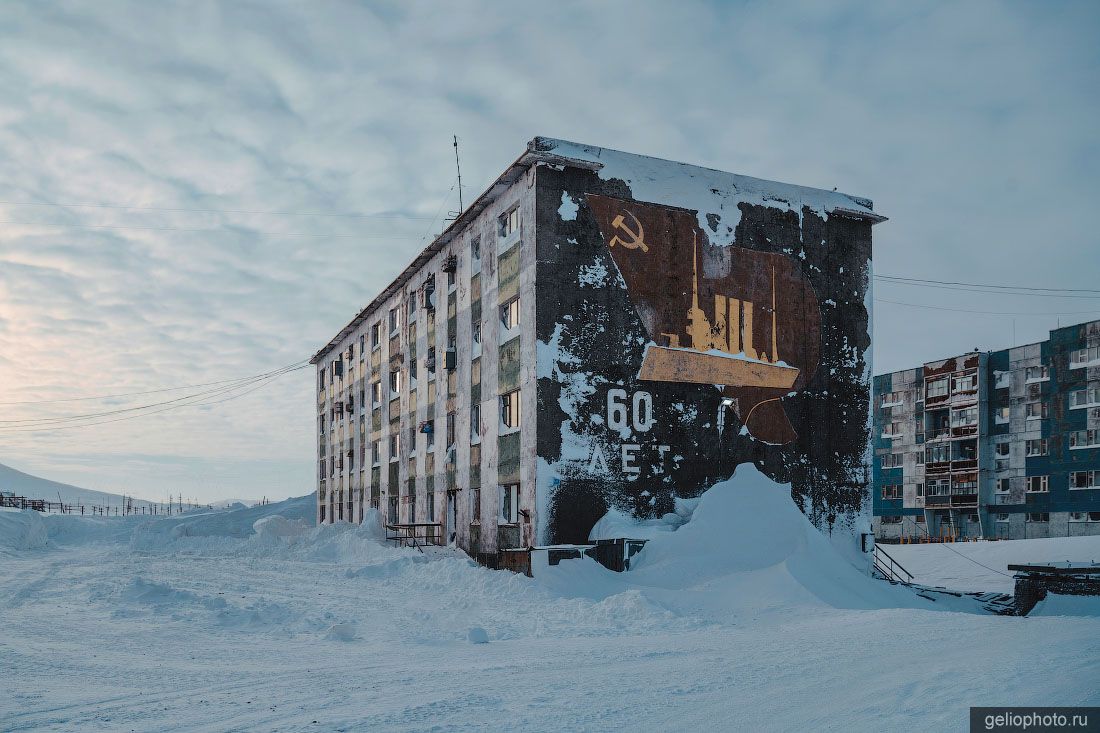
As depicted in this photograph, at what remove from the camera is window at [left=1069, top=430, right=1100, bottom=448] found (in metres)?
56.1

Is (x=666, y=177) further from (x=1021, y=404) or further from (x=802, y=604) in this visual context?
(x=1021, y=404)

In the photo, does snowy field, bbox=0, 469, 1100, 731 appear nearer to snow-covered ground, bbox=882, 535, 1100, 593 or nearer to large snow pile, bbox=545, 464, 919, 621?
large snow pile, bbox=545, 464, 919, 621

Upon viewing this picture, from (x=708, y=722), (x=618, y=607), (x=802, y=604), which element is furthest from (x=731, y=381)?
(x=708, y=722)

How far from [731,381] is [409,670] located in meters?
17.4

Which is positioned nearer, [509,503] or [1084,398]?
[509,503]

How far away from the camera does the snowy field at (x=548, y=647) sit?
8562mm

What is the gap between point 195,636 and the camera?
14.9 meters

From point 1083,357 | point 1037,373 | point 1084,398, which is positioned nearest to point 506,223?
point 1083,357

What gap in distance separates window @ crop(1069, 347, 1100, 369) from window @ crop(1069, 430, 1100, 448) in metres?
4.30

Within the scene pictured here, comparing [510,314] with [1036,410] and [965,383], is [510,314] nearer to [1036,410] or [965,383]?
[1036,410]

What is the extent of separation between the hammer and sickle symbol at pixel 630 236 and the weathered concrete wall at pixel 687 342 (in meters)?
0.04

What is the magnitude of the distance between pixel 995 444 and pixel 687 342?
46.7m

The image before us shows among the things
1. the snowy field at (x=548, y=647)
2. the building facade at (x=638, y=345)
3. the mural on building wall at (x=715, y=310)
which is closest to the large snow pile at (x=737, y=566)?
the snowy field at (x=548, y=647)

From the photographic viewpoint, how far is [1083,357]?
5709cm
